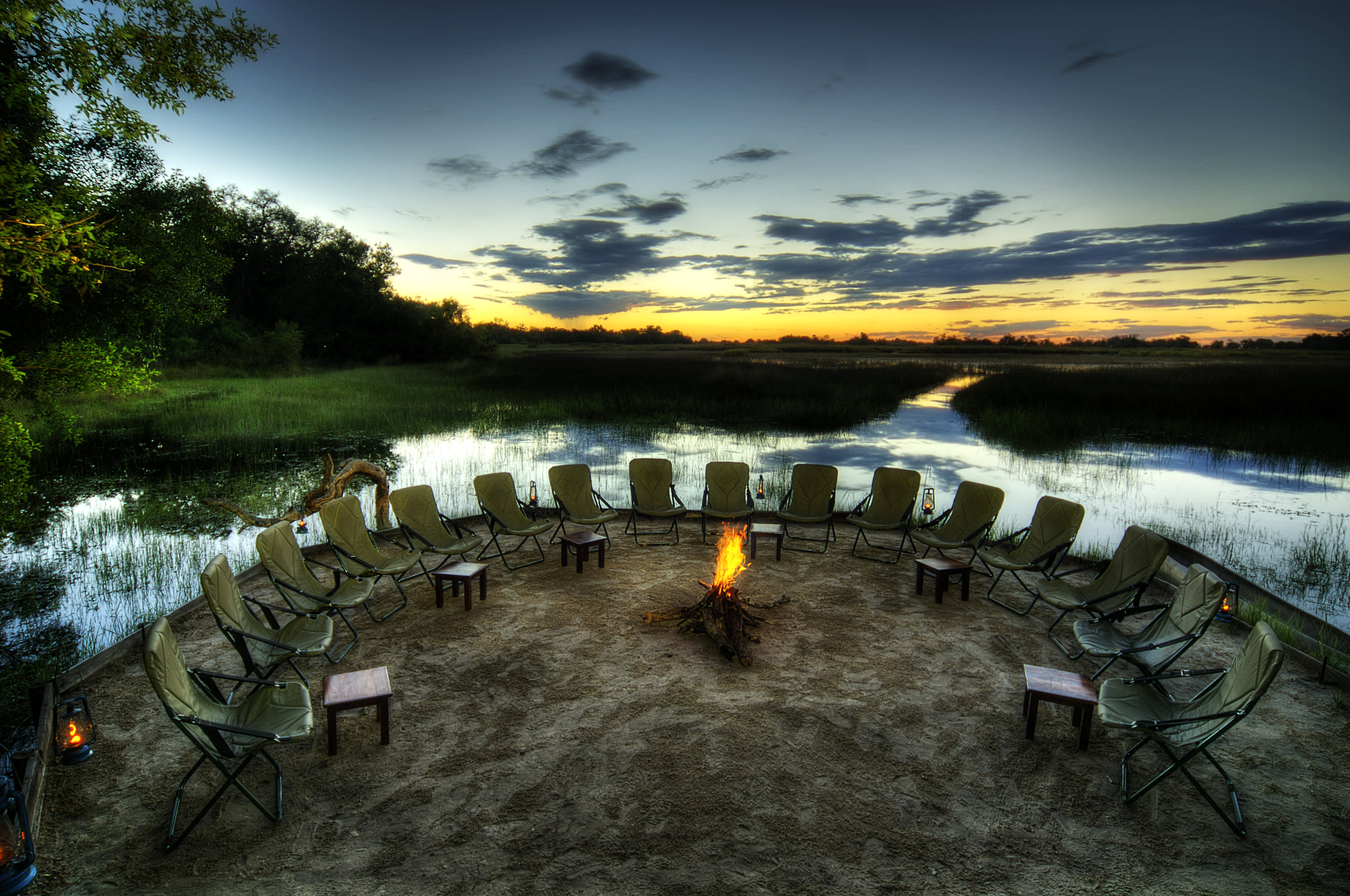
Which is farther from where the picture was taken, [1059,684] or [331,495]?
[331,495]

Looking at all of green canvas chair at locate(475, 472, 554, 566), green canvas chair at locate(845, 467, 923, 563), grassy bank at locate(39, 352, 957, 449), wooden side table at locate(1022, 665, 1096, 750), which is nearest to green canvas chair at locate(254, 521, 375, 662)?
green canvas chair at locate(475, 472, 554, 566)

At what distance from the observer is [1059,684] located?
11.7ft

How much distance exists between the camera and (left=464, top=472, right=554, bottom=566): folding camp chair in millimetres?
6586

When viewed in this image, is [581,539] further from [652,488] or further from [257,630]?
[257,630]

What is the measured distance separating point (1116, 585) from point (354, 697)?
556cm

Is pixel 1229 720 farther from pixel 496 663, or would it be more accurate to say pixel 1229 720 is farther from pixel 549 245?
pixel 549 245

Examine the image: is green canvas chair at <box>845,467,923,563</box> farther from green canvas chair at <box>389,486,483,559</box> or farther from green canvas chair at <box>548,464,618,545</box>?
green canvas chair at <box>389,486,483,559</box>

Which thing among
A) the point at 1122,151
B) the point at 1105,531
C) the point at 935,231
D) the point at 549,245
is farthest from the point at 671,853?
the point at 549,245

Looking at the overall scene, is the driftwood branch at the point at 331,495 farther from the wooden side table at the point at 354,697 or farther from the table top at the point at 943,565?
the table top at the point at 943,565

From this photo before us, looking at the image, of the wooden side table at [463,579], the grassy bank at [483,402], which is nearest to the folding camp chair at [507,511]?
the wooden side table at [463,579]

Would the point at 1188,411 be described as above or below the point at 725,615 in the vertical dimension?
below

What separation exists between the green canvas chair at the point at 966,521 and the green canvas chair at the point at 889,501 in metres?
0.37

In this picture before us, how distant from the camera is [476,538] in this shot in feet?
20.2

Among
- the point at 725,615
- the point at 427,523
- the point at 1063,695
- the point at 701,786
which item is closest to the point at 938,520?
the point at 725,615
